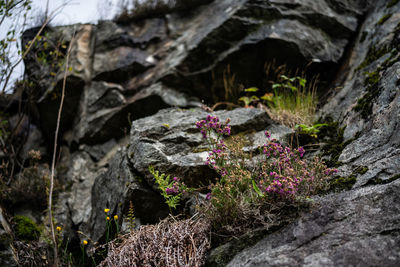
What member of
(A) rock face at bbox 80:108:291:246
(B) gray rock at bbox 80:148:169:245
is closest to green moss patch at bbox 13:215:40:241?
(A) rock face at bbox 80:108:291:246

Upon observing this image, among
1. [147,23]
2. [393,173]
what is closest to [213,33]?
[147,23]

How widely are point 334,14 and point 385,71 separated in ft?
8.10

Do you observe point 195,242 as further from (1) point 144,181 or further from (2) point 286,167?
(1) point 144,181

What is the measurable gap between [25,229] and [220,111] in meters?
3.21

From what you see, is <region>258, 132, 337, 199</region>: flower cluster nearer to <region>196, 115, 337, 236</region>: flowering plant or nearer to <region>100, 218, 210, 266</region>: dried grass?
<region>196, 115, 337, 236</region>: flowering plant

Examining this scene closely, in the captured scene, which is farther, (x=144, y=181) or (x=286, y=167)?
(x=144, y=181)

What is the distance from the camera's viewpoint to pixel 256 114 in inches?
153

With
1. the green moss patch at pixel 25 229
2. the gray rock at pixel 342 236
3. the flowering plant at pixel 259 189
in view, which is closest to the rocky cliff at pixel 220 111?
the gray rock at pixel 342 236

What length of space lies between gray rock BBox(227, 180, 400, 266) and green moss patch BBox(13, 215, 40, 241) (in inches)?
133

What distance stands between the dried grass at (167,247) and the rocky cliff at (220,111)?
15cm

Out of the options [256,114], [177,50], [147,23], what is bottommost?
[256,114]

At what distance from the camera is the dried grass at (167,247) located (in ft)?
7.05

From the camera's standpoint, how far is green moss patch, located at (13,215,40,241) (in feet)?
13.3

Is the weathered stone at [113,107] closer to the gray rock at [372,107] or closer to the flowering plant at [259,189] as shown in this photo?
the gray rock at [372,107]
